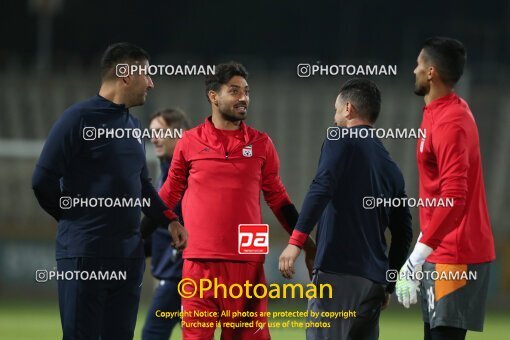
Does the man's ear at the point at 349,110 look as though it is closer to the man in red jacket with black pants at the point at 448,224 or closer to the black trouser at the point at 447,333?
the man in red jacket with black pants at the point at 448,224

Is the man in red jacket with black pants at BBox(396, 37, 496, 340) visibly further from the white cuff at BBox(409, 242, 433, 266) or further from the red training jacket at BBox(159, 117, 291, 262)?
the red training jacket at BBox(159, 117, 291, 262)

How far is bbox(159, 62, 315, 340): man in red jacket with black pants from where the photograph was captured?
5.28 meters

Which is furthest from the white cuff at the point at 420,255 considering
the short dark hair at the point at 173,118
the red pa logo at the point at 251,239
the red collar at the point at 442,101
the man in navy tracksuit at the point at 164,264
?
the short dark hair at the point at 173,118

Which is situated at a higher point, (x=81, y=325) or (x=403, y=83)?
(x=403, y=83)

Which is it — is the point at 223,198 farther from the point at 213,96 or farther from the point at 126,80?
the point at 126,80

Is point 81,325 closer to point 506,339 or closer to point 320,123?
point 506,339

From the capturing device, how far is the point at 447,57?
4887 mm

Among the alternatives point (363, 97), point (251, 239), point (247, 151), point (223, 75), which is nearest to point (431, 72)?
point (363, 97)

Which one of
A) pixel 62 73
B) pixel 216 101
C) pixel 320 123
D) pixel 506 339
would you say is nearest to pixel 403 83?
pixel 320 123

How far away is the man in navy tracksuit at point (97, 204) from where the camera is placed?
4.97 meters

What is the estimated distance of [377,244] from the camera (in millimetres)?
5137

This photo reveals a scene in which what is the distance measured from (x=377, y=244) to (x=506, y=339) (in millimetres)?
5690

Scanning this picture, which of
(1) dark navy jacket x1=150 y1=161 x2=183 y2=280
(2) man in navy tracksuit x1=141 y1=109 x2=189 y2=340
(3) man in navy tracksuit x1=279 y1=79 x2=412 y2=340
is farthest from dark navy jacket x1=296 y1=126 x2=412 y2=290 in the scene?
(1) dark navy jacket x1=150 y1=161 x2=183 y2=280

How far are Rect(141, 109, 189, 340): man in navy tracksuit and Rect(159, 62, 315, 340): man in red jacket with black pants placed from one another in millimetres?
1054
